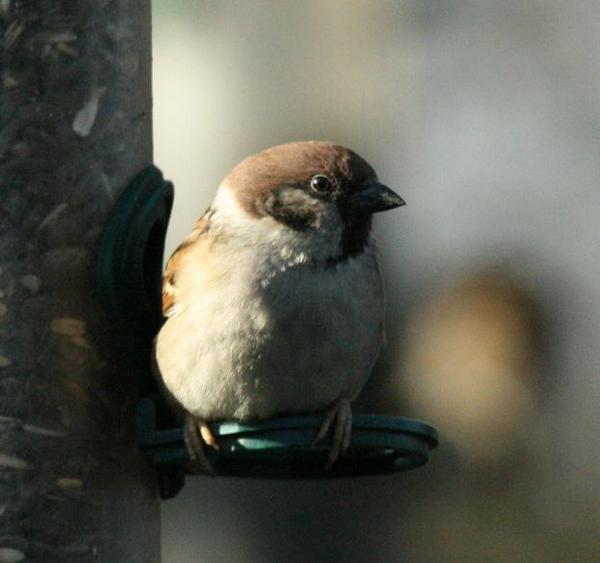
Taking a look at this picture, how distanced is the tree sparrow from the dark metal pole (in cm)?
18

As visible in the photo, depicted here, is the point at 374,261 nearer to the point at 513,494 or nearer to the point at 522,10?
the point at 513,494

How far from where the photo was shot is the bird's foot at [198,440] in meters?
3.36

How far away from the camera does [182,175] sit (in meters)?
7.54

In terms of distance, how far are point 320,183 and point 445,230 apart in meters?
4.23

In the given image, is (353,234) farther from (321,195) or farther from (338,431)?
(338,431)

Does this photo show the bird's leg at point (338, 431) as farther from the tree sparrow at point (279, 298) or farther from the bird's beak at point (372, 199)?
the bird's beak at point (372, 199)

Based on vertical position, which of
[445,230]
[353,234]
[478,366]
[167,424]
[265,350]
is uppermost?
[353,234]

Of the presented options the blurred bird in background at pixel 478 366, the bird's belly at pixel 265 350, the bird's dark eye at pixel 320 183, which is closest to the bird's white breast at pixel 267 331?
the bird's belly at pixel 265 350

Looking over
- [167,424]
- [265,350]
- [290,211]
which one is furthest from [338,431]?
[290,211]

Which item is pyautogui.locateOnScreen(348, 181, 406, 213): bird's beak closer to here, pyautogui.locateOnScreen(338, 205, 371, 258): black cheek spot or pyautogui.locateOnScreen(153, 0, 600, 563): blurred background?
pyautogui.locateOnScreen(338, 205, 371, 258): black cheek spot

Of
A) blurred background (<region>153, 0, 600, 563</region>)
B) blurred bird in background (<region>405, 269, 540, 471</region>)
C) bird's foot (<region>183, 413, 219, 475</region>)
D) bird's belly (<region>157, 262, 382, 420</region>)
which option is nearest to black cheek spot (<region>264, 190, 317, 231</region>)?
bird's belly (<region>157, 262, 382, 420</region>)

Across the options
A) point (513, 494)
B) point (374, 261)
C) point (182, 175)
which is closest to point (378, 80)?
point (182, 175)

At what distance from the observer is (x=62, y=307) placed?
11.3 feet

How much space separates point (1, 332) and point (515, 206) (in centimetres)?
511
